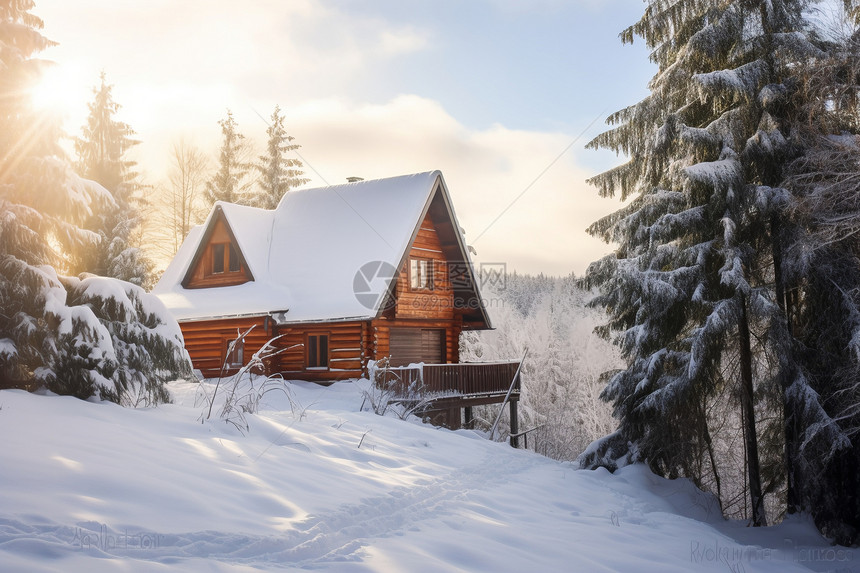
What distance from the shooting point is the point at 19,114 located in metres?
10.4

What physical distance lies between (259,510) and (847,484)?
11486mm

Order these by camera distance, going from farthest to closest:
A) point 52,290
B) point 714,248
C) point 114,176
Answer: point 114,176 → point 714,248 → point 52,290

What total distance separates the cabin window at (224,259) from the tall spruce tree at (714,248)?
51.9 ft

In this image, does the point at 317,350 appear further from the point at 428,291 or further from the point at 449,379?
the point at 449,379

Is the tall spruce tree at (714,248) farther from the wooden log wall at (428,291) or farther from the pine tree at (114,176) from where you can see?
the pine tree at (114,176)

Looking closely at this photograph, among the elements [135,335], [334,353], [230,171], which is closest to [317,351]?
[334,353]

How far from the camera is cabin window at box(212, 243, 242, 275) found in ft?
82.5

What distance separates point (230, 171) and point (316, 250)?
20.9 m

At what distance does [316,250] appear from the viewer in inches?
970

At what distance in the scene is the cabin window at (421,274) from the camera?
2409cm

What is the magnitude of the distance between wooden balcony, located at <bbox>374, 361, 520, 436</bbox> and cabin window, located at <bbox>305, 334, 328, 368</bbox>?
424 centimetres

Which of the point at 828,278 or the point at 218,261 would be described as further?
the point at 218,261

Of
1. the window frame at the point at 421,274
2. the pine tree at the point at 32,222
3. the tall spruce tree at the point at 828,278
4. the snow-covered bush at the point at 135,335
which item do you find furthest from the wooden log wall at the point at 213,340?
the tall spruce tree at the point at 828,278

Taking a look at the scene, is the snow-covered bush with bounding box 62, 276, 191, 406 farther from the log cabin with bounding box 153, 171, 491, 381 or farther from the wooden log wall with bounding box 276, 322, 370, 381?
the wooden log wall with bounding box 276, 322, 370, 381
